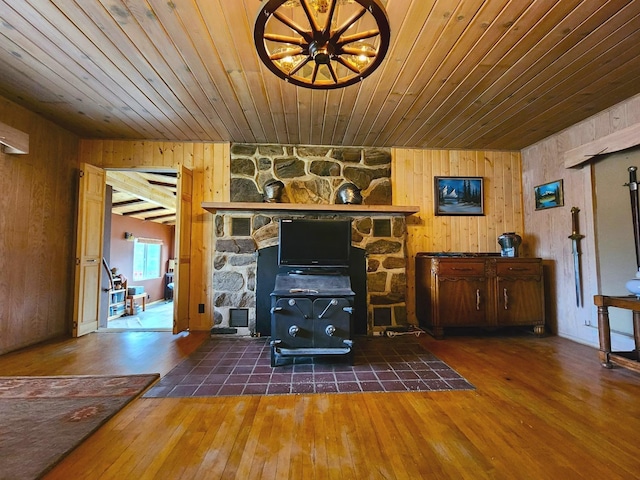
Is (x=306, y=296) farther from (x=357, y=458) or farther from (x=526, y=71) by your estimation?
(x=526, y=71)

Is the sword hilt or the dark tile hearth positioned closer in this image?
the dark tile hearth

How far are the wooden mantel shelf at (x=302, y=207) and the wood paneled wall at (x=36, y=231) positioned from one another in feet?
5.65

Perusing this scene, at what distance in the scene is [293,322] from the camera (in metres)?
2.57

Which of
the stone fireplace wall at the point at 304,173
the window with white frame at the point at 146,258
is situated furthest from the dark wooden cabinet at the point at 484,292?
the window with white frame at the point at 146,258

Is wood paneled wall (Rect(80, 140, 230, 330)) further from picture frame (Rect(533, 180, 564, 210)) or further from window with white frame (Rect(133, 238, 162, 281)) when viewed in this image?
window with white frame (Rect(133, 238, 162, 281))

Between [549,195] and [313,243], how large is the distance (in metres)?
2.95

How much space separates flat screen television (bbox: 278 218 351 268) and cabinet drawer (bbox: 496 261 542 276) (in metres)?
1.81

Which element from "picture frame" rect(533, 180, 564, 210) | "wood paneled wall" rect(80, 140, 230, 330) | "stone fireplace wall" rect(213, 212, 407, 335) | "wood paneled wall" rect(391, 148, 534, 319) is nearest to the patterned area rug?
"stone fireplace wall" rect(213, 212, 407, 335)

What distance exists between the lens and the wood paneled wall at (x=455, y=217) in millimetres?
3881

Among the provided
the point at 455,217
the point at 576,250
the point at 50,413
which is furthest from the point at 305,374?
the point at 576,250

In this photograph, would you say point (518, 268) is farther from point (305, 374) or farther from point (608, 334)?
point (305, 374)

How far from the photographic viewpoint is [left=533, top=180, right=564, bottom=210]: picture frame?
338 centimetres

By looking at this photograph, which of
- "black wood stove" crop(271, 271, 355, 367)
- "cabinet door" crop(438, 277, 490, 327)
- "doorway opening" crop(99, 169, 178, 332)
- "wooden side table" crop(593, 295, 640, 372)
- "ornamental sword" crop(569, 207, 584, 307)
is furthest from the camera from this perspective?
"doorway opening" crop(99, 169, 178, 332)

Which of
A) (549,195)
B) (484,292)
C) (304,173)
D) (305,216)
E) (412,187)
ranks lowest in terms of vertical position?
(484,292)
